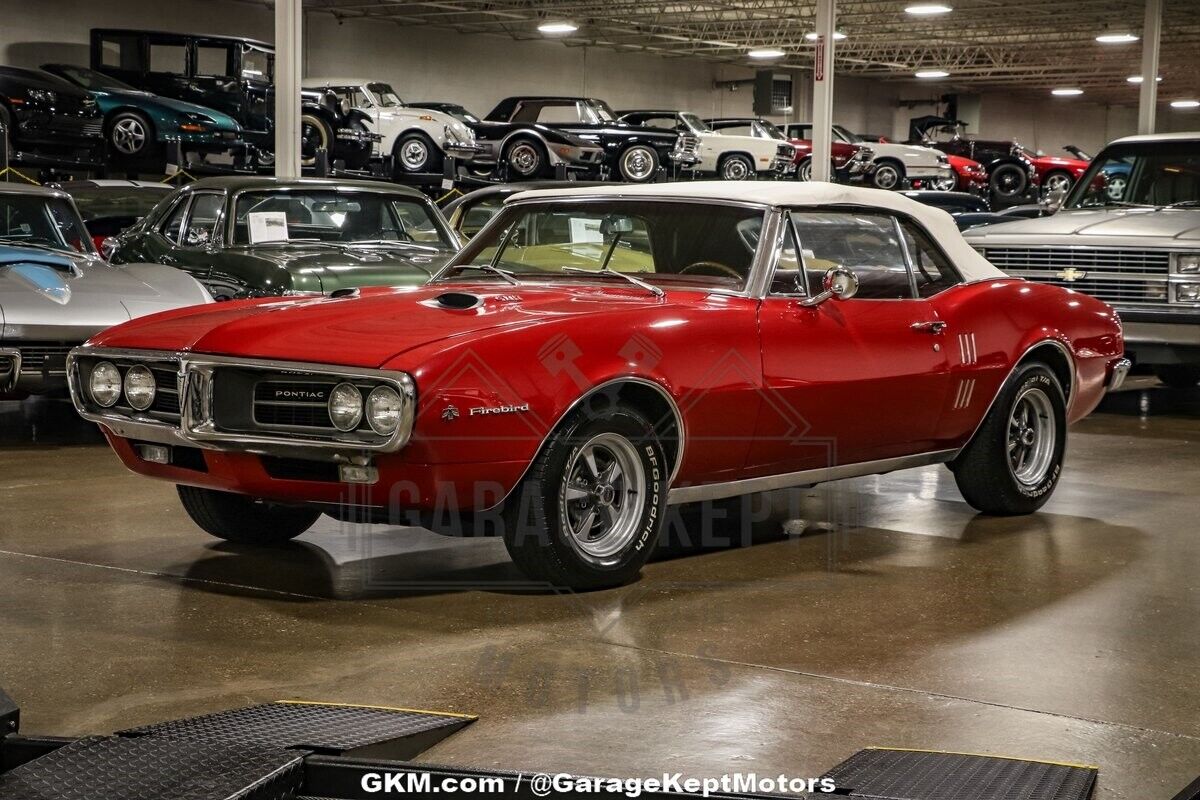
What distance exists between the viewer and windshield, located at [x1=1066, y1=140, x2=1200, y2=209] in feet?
35.8

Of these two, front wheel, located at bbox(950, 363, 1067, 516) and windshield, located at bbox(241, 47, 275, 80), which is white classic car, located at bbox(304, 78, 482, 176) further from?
front wheel, located at bbox(950, 363, 1067, 516)

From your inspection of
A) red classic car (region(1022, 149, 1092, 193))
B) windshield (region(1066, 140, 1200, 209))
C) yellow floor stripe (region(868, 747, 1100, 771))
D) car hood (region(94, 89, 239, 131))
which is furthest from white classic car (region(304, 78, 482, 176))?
yellow floor stripe (region(868, 747, 1100, 771))

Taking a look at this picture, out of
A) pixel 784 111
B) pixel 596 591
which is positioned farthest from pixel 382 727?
pixel 784 111

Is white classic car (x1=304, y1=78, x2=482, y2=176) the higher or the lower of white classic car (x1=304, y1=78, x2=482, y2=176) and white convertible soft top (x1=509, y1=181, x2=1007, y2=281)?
the higher

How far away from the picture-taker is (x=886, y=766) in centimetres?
311

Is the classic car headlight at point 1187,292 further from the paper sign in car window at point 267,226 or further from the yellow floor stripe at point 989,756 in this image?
the yellow floor stripe at point 989,756

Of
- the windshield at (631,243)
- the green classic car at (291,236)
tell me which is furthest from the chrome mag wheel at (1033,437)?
the green classic car at (291,236)

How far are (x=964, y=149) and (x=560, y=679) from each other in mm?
31781

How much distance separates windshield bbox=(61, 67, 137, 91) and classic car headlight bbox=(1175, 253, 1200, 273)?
12.8m

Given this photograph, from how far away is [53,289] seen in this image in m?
8.12

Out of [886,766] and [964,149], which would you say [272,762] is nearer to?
[886,766]

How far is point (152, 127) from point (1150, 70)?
13199mm

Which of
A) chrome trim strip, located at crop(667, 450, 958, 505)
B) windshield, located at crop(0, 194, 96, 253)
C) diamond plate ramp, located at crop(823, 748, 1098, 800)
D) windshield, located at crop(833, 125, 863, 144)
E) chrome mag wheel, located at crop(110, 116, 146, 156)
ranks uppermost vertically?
windshield, located at crop(833, 125, 863, 144)

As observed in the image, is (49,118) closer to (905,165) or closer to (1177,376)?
(1177,376)
